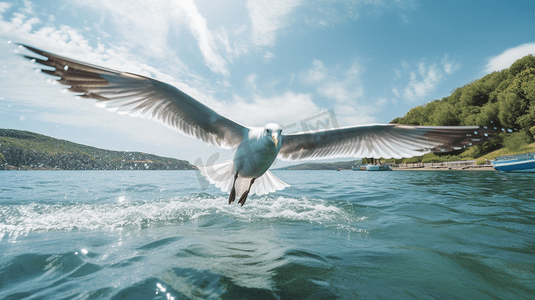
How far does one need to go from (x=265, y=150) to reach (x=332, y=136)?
2.09 m

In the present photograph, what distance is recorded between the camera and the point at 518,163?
72.8ft

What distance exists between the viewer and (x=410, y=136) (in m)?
5.65

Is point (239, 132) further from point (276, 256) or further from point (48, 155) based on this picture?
point (48, 155)

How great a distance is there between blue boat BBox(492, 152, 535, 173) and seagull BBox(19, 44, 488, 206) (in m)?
25.0

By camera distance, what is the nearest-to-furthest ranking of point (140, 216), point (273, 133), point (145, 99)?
1. point (273, 133)
2. point (145, 99)
3. point (140, 216)

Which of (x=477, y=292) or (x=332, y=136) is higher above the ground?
(x=332, y=136)

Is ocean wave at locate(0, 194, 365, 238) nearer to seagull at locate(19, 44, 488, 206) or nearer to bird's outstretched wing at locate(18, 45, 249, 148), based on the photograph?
seagull at locate(19, 44, 488, 206)

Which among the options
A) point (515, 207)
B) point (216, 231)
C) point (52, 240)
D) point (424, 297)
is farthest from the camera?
point (515, 207)

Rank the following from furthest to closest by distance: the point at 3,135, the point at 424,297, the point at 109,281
Result: the point at 3,135 → the point at 109,281 → the point at 424,297

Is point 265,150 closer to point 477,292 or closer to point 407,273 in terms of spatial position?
point 407,273

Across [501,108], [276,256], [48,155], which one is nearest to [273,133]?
[276,256]

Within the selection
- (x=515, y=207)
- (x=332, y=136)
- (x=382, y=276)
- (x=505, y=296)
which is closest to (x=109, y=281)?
(x=382, y=276)

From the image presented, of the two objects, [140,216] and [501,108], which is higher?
[501,108]

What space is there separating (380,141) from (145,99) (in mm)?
5553
